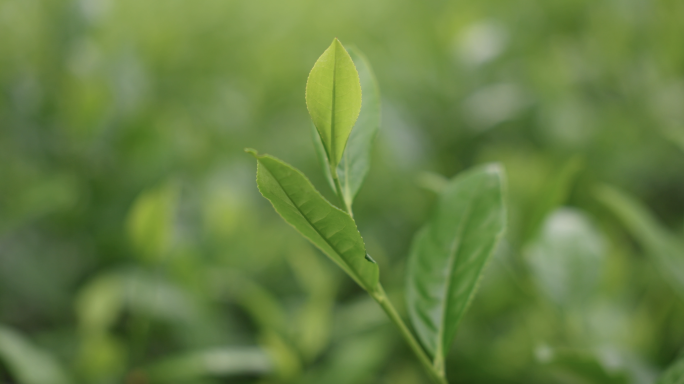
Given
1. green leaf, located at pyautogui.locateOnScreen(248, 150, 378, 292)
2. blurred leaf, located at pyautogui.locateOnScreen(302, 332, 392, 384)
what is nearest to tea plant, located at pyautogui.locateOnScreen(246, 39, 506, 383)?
green leaf, located at pyautogui.locateOnScreen(248, 150, 378, 292)

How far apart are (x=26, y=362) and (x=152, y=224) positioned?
24 cm

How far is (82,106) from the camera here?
1015 millimetres

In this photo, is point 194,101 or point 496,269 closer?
point 496,269

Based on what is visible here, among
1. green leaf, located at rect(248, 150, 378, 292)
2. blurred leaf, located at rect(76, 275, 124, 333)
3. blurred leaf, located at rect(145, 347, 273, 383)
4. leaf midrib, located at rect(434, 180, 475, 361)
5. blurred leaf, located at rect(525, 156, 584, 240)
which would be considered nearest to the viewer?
green leaf, located at rect(248, 150, 378, 292)

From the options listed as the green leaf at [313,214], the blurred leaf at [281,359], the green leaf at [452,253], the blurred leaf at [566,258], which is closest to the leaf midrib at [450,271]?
the green leaf at [452,253]

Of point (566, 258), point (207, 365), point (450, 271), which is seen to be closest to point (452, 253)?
point (450, 271)

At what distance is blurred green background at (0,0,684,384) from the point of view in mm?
783

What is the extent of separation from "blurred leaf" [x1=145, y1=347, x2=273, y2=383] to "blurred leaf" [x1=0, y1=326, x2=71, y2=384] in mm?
134

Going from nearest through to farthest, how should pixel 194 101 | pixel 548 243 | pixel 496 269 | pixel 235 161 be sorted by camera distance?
pixel 548 243 → pixel 496 269 → pixel 235 161 → pixel 194 101

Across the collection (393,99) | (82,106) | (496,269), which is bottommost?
(496,269)

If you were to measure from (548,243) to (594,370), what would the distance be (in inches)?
8.4

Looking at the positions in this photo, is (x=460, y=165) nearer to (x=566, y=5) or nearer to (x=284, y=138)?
(x=284, y=138)

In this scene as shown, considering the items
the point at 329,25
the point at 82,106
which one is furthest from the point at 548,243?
the point at 329,25

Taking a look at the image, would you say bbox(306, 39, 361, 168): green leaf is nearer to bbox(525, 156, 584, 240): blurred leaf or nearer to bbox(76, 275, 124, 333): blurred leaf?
bbox(525, 156, 584, 240): blurred leaf
